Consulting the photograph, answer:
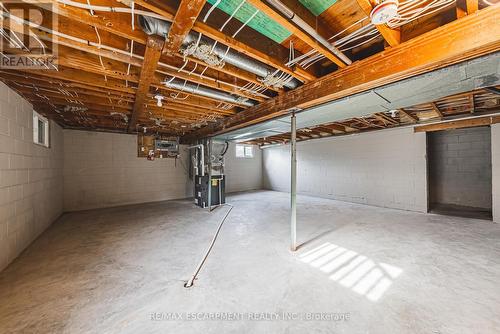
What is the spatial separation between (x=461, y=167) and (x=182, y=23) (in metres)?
7.20

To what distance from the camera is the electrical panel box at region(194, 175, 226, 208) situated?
5.11m

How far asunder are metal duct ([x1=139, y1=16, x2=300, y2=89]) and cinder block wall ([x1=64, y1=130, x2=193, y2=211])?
510 cm

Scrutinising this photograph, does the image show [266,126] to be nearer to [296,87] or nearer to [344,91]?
[296,87]

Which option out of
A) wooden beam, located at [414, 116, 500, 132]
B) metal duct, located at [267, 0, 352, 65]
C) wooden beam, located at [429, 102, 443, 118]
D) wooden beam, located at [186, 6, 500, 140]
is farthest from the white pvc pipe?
wooden beam, located at [414, 116, 500, 132]

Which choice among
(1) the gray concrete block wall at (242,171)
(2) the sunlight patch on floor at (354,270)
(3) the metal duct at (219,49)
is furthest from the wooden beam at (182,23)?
(1) the gray concrete block wall at (242,171)

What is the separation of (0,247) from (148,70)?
8.15 ft

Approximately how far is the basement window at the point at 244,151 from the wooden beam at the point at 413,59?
5636 millimetres

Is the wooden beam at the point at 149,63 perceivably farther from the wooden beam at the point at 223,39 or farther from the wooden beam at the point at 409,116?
the wooden beam at the point at 409,116

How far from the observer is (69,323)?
1402 millimetres

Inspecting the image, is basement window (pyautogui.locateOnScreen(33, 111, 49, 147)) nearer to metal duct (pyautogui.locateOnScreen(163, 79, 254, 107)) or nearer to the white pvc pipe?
metal duct (pyautogui.locateOnScreen(163, 79, 254, 107))

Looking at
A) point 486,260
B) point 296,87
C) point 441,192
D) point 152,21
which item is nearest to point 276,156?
point 441,192

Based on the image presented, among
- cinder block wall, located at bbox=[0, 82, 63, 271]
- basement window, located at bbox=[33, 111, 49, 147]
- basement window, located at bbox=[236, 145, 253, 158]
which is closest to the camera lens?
cinder block wall, located at bbox=[0, 82, 63, 271]

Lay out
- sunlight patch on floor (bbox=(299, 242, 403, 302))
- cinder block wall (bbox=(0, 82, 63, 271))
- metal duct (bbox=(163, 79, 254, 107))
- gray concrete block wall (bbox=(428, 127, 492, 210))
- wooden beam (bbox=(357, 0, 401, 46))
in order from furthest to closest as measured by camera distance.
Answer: gray concrete block wall (bbox=(428, 127, 492, 210)) < metal duct (bbox=(163, 79, 254, 107)) < cinder block wall (bbox=(0, 82, 63, 271)) < sunlight patch on floor (bbox=(299, 242, 403, 302)) < wooden beam (bbox=(357, 0, 401, 46))

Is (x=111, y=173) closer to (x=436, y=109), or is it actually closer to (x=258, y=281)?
(x=258, y=281)
